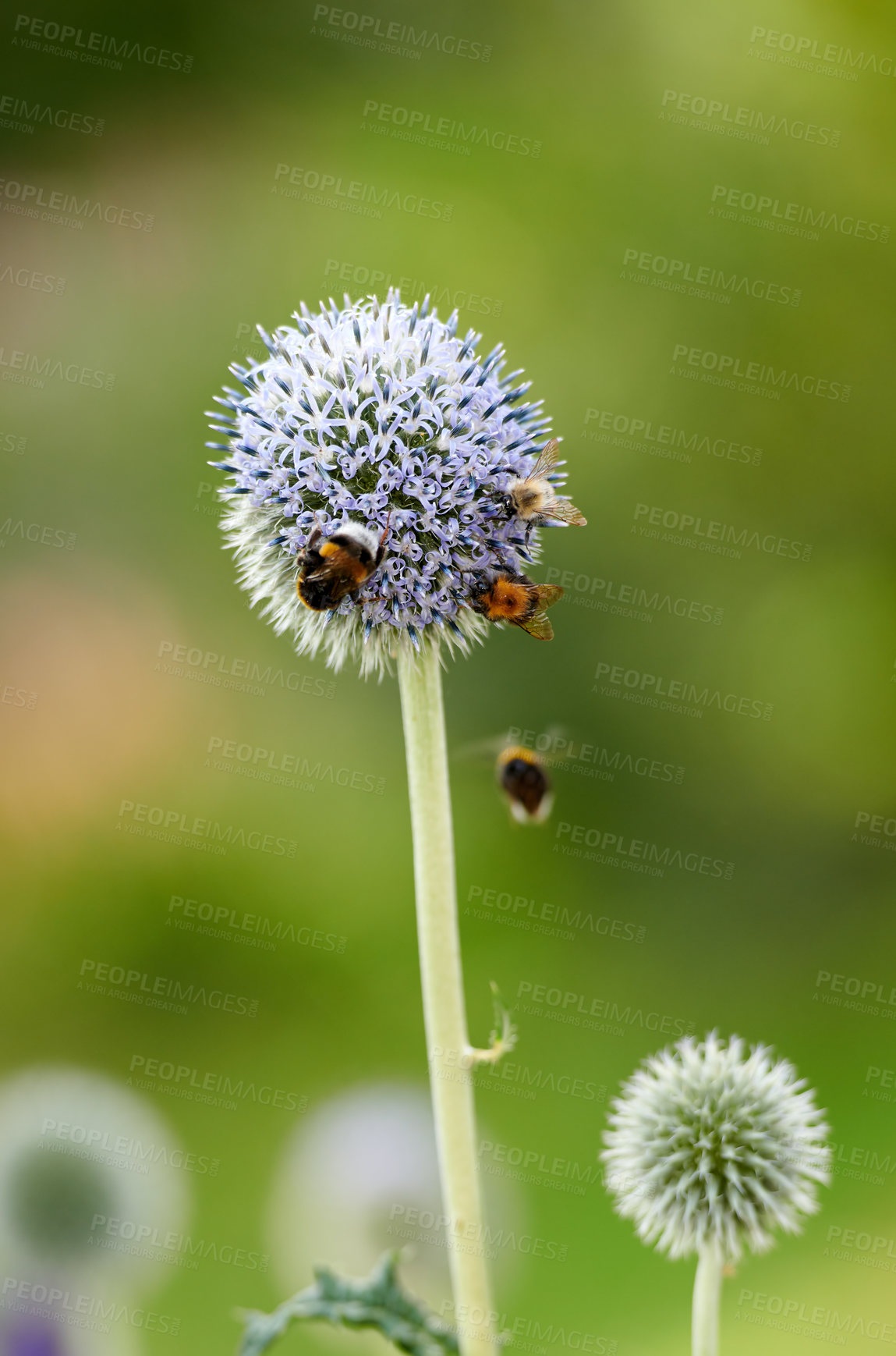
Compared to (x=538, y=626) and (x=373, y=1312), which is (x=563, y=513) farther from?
(x=373, y=1312)

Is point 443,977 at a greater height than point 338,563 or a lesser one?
lesser

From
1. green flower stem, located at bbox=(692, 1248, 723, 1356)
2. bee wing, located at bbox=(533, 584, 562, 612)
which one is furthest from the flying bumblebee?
green flower stem, located at bbox=(692, 1248, 723, 1356)

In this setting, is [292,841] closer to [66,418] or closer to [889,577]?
[66,418]

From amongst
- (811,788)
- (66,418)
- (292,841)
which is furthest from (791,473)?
(66,418)

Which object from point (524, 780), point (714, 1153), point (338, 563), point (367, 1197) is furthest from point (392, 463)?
point (367, 1197)

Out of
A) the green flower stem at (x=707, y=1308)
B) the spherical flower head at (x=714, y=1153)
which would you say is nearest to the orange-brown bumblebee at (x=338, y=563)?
the spherical flower head at (x=714, y=1153)

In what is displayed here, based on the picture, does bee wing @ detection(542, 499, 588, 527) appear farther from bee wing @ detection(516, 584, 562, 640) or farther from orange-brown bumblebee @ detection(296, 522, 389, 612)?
orange-brown bumblebee @ detection(296, 522, 389, 612)
